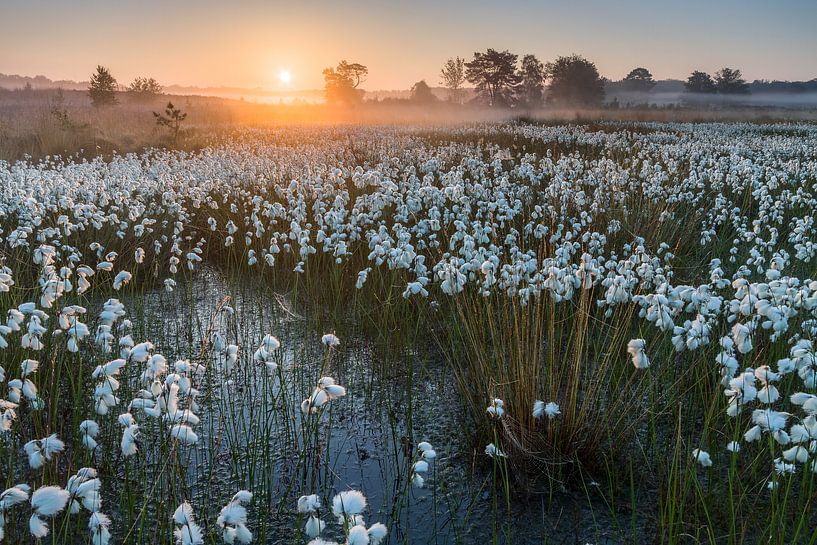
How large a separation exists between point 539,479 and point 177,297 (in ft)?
15.0

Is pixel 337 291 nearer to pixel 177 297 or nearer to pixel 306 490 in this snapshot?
pixel 177 297

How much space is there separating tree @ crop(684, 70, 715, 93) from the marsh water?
Answer: 3793 inches

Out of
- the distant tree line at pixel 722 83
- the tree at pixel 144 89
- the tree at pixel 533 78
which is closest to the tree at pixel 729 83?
the distant tree line at pixel 722 83

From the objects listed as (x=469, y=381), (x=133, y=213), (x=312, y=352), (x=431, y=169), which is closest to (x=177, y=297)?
(x=133, y=213)

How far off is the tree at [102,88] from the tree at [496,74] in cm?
4201

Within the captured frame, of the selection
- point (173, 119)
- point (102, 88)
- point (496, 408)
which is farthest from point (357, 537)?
point (102, 88)

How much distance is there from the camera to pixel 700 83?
86625mm

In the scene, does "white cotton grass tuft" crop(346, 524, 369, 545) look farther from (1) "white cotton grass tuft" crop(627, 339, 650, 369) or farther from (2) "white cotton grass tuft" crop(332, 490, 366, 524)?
(1) "white cotton grass tuft" crop(627, 339, 650, 369)

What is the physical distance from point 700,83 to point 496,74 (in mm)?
41617

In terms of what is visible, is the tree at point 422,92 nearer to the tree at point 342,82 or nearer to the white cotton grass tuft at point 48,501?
the tree at point 342,82

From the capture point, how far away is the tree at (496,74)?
63.0 meters

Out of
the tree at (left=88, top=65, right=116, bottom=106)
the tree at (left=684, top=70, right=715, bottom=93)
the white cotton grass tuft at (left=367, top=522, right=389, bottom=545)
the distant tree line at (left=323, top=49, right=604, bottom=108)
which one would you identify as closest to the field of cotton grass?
the white cotton grass tuft at (left=367, top=522, right=389, bottom=545)

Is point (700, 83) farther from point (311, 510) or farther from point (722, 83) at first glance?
point (311, 510)

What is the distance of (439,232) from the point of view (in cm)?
700
